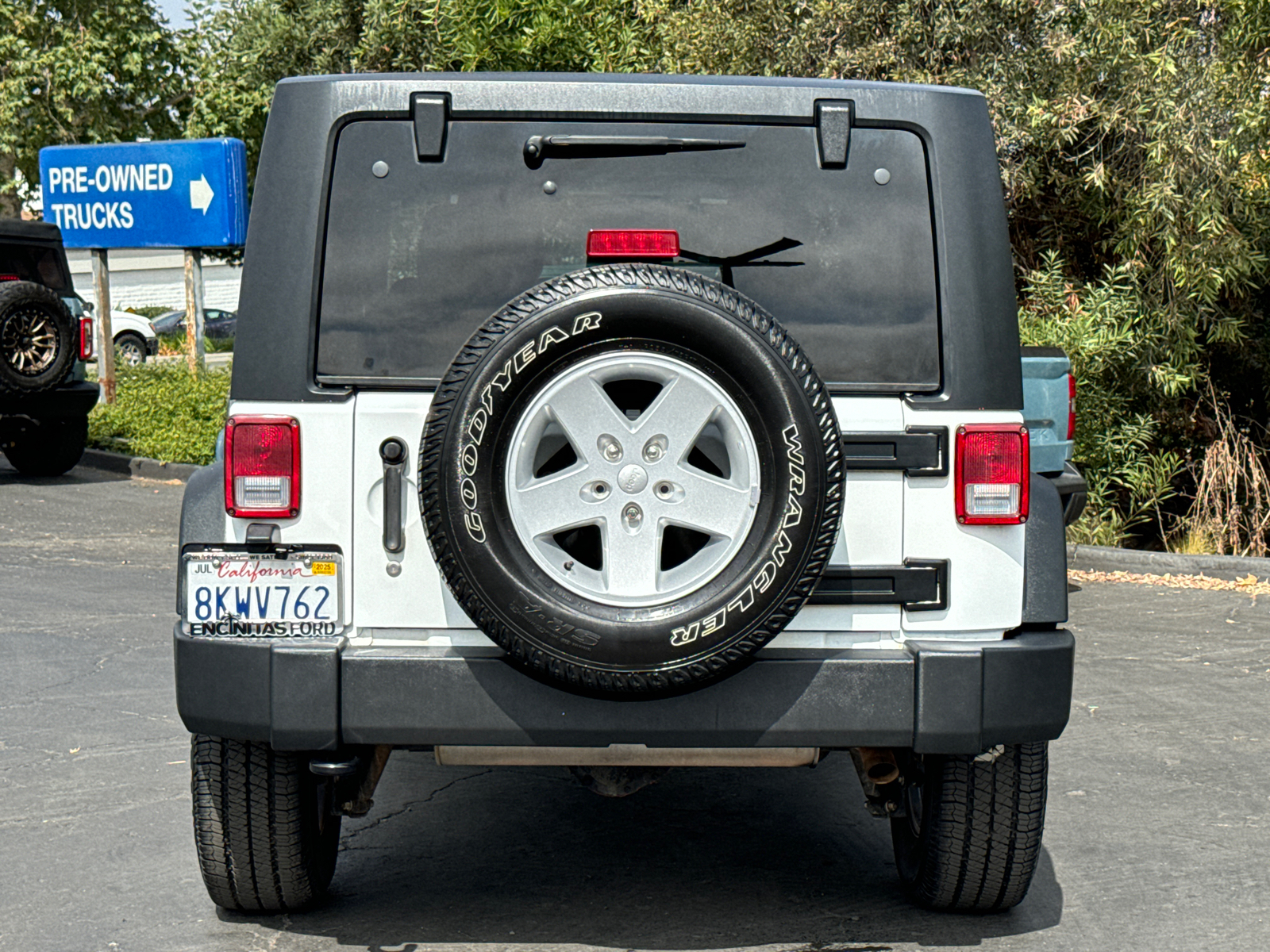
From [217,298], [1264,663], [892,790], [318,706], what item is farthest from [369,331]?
[217,298]

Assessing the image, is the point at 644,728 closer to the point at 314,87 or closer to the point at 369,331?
the point at 369,331

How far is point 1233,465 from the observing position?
10.4 metres

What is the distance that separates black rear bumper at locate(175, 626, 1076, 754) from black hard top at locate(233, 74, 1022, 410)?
567 millimetres

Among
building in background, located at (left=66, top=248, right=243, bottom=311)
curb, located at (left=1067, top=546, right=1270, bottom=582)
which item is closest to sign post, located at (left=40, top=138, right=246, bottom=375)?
curb, located at (left=1067, top=546, right=1270, bottom=582)

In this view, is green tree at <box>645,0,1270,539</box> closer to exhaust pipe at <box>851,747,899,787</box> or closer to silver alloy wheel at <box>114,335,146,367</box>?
exhaust pipe at <box>851,747,899,787</box>

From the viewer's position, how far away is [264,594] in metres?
3.34

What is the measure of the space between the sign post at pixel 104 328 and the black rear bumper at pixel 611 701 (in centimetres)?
1308

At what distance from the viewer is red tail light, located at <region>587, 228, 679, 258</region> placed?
324 centimetres

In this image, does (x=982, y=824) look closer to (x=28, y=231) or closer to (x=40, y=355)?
(x=40, y=355)

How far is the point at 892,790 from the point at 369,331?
1.66 m

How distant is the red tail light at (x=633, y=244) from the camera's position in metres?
3.24

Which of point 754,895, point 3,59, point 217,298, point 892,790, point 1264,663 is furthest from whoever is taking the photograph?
point 217,298

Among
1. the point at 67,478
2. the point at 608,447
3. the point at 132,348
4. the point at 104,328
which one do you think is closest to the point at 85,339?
the point at 67,478

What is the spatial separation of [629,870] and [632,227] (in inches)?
70.8
